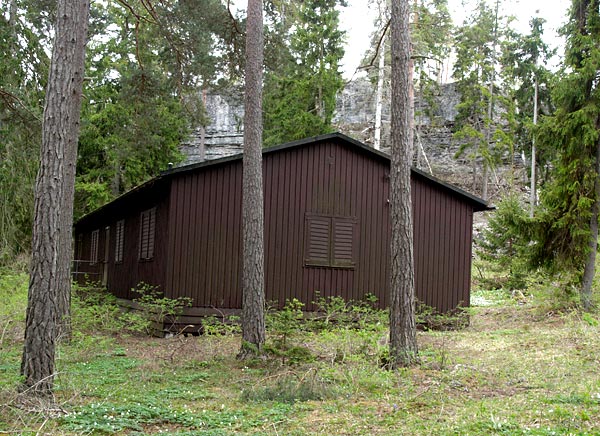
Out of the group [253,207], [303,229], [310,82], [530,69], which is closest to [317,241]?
[303,229]

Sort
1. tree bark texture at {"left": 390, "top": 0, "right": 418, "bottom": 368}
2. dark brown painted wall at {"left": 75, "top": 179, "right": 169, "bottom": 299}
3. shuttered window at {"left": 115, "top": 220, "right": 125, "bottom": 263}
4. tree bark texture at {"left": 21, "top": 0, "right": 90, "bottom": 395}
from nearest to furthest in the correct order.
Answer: tree bark texture at {"left": 21, "top": 0, "right": 90, "bottom": 395} → tree bark texture at {"left": 390, "top": 0, "right": 418, "bottom": 368} → dark brown painted wall at {"left": 75, "top": 179, "right": 169, "bottom": 299} → shuttered window at {"left": 115, "top": 220, "right": 125, "bottom": 263}

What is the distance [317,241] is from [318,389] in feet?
24.9

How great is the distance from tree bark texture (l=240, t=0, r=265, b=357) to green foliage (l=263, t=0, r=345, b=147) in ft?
55.1

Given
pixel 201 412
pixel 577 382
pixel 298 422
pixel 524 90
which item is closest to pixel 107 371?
pixel 201 412

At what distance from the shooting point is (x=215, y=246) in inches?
535

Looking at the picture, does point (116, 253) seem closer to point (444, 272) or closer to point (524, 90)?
point (444, 272)

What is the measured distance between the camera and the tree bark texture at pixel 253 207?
9.66m

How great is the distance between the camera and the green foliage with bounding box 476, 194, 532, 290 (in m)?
15.5

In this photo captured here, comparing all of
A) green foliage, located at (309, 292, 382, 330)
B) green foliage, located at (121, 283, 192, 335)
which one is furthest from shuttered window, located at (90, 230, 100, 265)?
green foliage, located at (309, 292, 382, 330)

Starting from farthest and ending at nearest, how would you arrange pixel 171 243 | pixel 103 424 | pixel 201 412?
pixel 171 243
pixel 201 412
pixel 103 424

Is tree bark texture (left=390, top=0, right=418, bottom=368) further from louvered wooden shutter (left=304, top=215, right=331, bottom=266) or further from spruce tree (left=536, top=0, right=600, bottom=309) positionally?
spruce tree (left=536, top=0, right=600, bottom=309)

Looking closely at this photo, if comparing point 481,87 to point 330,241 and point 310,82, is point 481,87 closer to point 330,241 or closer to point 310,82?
point 310,82

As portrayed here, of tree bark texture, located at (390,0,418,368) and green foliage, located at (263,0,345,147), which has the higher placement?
green foliage, located at (263,0,345,147)

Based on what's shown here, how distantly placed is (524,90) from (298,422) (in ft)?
107
